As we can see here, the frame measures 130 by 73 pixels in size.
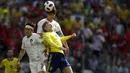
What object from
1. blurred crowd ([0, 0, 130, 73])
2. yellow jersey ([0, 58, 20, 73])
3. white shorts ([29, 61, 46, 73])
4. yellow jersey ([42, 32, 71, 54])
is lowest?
blurred crowd ([0, 0, 130, 73])

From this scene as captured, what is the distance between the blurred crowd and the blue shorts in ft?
20.4

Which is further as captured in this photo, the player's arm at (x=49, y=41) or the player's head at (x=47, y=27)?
the player's head at (x=47, y=27)

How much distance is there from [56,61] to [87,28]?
359 inches

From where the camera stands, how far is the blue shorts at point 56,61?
14.9 meters

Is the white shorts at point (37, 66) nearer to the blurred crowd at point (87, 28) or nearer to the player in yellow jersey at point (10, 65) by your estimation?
the player in yellow jersey at point (10, 65)

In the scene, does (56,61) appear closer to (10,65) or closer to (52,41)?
(52,41)

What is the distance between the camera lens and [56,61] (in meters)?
14.9

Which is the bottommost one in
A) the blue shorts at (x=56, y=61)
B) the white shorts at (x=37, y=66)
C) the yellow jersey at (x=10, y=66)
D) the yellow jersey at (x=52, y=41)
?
the yellow jersey at (x=10, y=66)

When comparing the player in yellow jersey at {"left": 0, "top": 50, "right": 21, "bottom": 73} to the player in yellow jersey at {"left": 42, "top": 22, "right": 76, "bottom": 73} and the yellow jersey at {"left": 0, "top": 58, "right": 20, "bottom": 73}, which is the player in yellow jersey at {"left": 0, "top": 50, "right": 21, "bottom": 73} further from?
the player in yellow jersey at {"left": 42, "top": 22, "right": 76, "bottom": 73}

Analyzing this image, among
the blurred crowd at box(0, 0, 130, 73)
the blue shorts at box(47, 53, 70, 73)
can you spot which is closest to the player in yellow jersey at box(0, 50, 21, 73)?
the blue shorts at box(47, 53, 70, 73)

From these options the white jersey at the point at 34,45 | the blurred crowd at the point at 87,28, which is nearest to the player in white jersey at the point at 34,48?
the white jersey at the point at 34,45

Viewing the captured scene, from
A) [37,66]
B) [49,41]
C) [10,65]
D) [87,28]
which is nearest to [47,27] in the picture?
[49,41]

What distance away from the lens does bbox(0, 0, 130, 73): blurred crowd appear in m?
22.2

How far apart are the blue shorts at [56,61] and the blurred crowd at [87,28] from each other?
20.4ft
